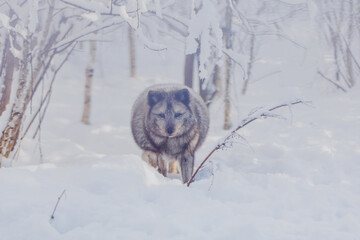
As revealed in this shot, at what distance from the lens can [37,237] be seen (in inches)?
108

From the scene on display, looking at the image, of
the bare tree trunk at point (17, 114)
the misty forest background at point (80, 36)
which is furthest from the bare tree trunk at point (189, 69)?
the bare tree trunk at point (17, 114)

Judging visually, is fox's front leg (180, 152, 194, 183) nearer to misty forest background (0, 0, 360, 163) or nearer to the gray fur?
the gray fur

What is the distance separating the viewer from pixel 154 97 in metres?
5.71

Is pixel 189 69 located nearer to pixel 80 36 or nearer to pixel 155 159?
A: pixel 155 159

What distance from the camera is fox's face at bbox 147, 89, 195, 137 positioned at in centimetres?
550

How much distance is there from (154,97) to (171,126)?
58 cm

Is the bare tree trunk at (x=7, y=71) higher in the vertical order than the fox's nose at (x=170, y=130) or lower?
higher

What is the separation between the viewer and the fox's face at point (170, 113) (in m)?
5.50

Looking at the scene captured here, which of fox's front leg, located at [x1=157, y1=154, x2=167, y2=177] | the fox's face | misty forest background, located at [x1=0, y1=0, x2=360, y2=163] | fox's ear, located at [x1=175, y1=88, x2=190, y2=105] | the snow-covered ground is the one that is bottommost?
fox's front leg, located at [x1=157, y1=154, x2=167, y2=177]

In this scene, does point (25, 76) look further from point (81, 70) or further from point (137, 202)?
point (81, 70)

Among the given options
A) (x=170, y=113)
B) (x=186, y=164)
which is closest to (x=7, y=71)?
(x=170, y=113)

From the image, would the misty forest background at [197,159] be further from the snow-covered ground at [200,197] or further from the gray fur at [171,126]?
the gray fur at [171,126]

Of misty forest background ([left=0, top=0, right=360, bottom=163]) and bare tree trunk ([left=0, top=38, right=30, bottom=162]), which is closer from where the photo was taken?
misty forest background ([left=0, top=0, right=360, bottom=163])

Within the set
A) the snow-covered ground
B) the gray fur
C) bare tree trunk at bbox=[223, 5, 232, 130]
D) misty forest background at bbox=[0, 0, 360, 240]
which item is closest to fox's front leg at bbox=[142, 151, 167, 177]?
the gray fur
